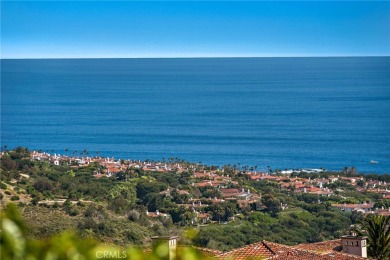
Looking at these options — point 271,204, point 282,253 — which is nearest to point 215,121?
point 271,204

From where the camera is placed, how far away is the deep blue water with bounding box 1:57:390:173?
64938 millimetres

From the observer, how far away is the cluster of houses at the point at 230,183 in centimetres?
3341

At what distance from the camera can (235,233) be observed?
2642 cm

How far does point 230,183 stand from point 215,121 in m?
48.8

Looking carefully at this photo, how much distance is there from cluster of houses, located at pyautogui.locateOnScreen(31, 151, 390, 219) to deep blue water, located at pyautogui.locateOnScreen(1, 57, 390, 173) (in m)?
13.1

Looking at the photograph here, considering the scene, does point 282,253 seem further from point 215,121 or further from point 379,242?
point 215,121

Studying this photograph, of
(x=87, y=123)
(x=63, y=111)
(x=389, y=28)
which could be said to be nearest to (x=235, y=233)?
(x=87, y=123)

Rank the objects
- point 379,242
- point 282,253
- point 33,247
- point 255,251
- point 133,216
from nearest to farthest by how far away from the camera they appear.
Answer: point 33,247
point 282,253
point 255,251
point 379,242
point 133,216

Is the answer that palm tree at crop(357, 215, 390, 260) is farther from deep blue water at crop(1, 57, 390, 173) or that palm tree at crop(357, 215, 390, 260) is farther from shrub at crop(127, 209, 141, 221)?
deep blue water at crop(1, 57, 390, 173)

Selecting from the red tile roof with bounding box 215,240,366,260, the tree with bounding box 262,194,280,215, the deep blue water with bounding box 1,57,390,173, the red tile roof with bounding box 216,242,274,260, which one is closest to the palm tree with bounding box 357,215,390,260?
the red tile roof with bounding box 215,240,366,260

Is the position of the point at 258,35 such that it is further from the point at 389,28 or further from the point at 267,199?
the point at 267,199

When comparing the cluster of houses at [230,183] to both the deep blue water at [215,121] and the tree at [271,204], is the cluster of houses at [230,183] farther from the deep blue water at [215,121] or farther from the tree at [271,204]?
the deep blue water at [215,121]

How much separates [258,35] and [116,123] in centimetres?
6840

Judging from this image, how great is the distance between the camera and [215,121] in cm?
8838
